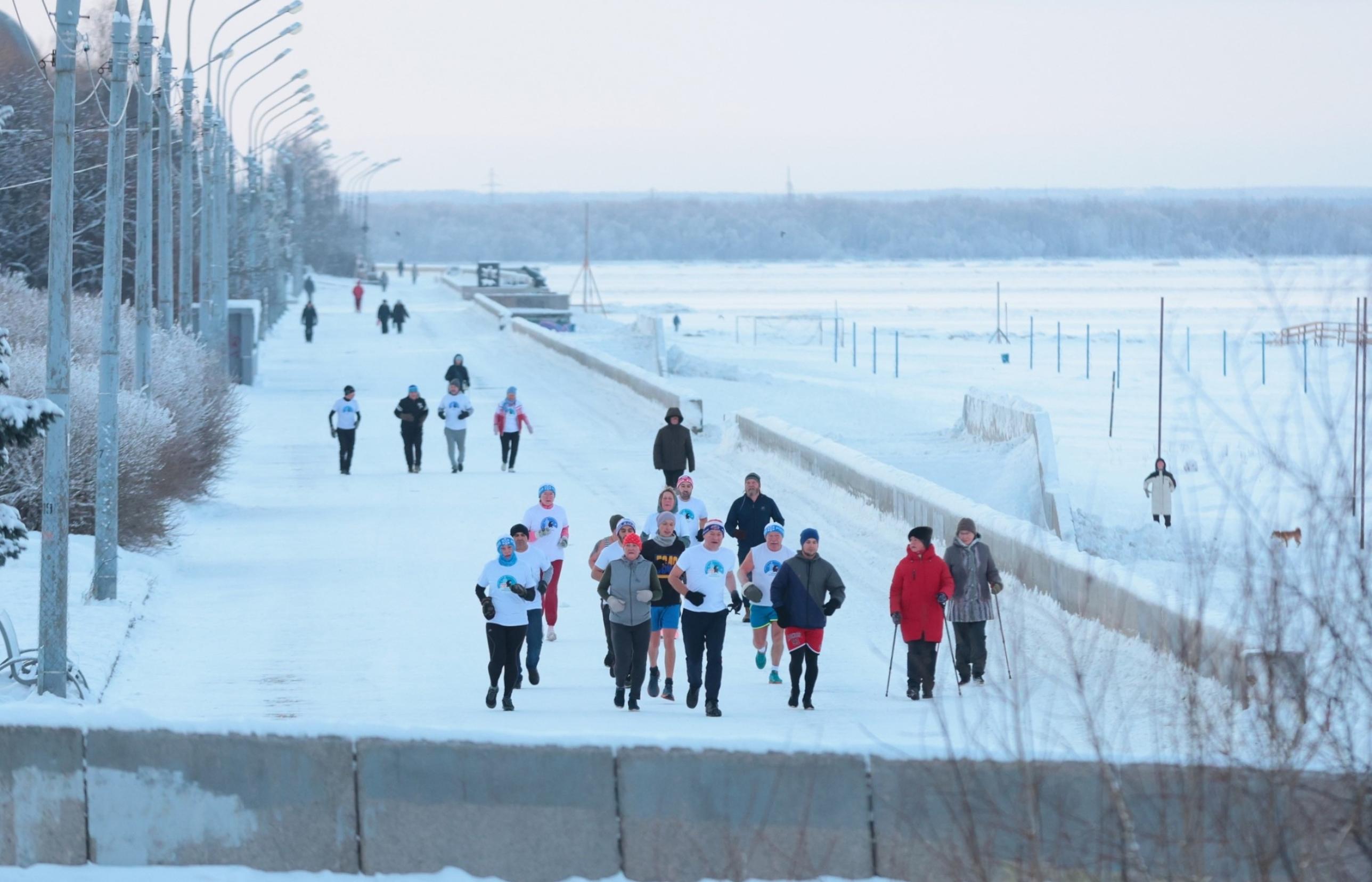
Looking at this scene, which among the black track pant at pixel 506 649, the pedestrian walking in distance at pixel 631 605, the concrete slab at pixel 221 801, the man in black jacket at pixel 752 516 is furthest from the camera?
the man in black jacket at pixel 752 516

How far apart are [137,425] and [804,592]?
1125cm

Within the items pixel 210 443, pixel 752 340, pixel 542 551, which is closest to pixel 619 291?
pixel 752 340

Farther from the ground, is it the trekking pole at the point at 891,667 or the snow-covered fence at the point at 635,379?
the snow-covered fence at the point at 635,379

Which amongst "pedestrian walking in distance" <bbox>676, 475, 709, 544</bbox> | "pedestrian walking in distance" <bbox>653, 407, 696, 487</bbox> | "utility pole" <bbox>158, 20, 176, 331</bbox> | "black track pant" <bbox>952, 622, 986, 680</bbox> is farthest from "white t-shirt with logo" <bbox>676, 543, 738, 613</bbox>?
"utility pole" <bbox>158, 20, 176, 331</bbox>

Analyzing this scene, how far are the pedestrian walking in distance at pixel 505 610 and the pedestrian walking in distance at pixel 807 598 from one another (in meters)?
1.77

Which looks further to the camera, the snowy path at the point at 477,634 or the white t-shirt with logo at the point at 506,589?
the white t-shirt with logo at the point at 506,589

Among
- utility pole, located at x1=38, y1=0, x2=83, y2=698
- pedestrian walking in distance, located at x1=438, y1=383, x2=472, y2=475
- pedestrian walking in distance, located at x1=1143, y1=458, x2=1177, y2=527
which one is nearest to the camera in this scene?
utility pole, located at x1=38, y1=0, x2=83, y2=698

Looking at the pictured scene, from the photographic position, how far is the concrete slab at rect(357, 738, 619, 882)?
27.9 ft

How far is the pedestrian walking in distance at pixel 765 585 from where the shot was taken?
1293 centimetres

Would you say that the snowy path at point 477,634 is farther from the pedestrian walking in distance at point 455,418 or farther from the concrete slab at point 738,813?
the pedestrian walking in distance at point 455,418

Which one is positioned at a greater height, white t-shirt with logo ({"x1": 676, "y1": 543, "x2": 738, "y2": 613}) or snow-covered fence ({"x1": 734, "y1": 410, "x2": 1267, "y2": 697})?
white t-shirt with logo ({"x1": 676, "y1": 543, "x2": 738, "y2": 613})

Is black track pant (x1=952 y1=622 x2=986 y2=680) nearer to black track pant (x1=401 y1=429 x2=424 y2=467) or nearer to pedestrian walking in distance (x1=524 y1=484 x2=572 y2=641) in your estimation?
pedestrian walking in distance (x1=524 y1=484 x2=572 y2=641)

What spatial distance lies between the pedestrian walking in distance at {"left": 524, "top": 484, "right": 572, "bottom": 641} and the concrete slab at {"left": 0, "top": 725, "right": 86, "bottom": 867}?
17.7 ft

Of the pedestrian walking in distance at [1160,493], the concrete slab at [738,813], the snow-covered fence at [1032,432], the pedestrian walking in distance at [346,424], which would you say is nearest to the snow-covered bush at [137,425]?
the pedestrian walking in distance at [346,424]
